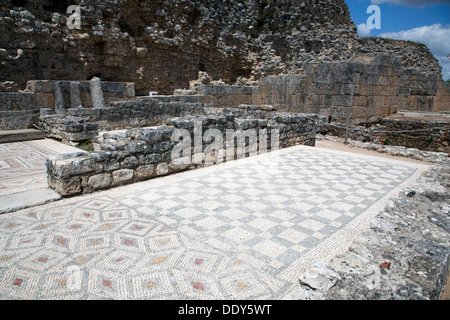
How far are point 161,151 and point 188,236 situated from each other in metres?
2.51

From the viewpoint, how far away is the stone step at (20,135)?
28.1 feet

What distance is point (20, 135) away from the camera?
8.84 meters

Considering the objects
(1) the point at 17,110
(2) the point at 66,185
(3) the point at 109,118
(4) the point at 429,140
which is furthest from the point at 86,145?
(4) the point at 429,140

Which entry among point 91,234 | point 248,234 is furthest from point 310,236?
point 91,234

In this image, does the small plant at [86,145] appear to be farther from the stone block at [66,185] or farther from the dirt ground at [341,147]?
the dirt ground at [341,147]

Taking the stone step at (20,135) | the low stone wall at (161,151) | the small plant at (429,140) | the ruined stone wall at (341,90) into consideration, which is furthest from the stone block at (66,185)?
the small plant at (429,140)

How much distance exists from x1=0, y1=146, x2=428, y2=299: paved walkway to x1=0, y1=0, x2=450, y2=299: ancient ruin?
4cm

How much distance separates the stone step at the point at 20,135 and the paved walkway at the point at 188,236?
20.2 feet

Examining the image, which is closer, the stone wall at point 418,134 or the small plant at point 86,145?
the small plant at point 86,145

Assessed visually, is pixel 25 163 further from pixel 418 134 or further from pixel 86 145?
pixel 418 134

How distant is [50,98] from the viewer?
1068 cm

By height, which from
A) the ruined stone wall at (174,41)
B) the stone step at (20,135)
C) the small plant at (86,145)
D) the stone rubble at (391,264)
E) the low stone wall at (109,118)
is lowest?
the stone rubble at (391,264)
